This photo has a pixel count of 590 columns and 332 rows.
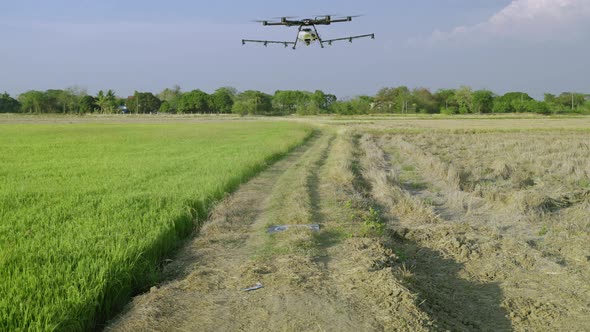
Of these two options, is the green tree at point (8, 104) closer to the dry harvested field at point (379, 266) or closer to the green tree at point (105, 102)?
the green tree at point (105, 102)

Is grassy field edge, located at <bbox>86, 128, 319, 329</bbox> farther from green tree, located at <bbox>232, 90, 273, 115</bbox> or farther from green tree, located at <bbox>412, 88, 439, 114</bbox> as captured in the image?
green tree, located at <bbox>412, 88, 439, 114</bbox>

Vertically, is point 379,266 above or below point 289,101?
below

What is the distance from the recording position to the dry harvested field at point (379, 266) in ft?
13.5

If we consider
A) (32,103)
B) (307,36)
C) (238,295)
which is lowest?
(238,295)

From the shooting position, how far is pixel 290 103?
349 feet

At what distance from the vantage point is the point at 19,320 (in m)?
3.50

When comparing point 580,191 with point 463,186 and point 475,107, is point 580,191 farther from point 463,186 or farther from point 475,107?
point 475,107

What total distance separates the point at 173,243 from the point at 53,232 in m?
1.46

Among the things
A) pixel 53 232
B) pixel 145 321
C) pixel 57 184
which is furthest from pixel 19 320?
pixel 57 184

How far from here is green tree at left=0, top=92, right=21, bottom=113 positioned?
97.2 metres

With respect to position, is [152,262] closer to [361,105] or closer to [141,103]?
→ [361,105]

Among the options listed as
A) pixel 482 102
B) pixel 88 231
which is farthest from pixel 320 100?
pixel 88 231

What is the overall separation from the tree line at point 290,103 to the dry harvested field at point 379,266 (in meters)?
80.1

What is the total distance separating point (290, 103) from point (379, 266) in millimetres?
102516
